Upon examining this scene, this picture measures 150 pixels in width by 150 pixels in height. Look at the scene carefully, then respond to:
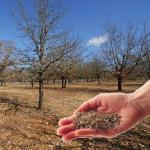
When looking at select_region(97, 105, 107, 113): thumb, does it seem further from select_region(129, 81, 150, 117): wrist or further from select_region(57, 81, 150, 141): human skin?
select_region(129, 81, 150, 117): wrist

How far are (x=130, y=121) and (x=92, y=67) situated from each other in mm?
65469

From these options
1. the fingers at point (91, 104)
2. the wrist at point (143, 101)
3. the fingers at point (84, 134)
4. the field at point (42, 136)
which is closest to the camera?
the wrist at point (143, 101)

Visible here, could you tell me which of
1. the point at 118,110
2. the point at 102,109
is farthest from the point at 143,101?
the point at 102,109

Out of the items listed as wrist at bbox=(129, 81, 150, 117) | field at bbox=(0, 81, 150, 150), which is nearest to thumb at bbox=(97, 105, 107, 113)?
wrist at bbox=(129, 81, 150, 117)

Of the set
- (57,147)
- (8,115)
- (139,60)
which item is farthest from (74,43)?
(139,60)

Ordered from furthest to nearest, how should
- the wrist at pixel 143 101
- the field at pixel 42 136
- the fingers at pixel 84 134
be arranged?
the field at pixel 42 136, the fingers at pixel 84 134, the wrist at pixel 143 101

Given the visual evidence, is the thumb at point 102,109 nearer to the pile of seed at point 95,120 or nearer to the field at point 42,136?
the pile of seed at point 95,120

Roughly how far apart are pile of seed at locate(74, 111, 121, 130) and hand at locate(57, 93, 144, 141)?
0.17 ft

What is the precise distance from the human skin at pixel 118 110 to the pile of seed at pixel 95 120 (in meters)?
0.05

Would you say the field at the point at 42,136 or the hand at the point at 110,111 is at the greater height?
the hand at the point at 110,111

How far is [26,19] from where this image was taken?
1830 cm

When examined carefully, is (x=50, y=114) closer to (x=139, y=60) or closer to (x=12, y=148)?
(x=12, y=148)

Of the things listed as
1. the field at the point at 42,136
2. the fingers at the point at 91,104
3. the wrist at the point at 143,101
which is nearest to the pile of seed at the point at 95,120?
the fingers at the point at 91,104

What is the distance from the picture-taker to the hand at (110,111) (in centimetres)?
269
